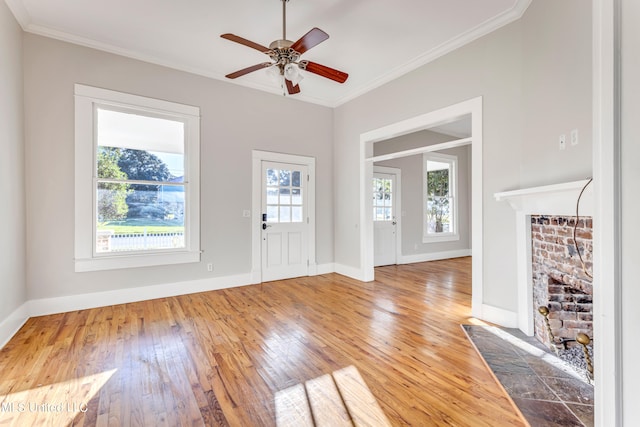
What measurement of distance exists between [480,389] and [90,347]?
10.2 ft

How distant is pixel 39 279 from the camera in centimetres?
329

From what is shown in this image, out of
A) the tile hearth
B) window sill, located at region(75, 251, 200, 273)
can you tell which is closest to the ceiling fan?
window sill, located at region(75, 251, 200, 273)

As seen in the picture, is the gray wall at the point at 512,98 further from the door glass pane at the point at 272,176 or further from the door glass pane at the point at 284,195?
the door glass pane at the point at 272,176

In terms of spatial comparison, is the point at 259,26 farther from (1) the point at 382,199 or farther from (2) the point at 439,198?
(2) the point at 439,198

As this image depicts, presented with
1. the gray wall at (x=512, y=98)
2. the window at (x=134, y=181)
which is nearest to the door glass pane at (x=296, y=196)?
the window at (x=134, y=181)

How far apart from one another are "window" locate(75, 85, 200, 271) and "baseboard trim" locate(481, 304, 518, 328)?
3.71 metres

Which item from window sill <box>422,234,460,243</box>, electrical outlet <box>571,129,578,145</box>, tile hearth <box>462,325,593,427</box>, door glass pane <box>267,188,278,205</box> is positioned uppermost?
electrical outlet <box>571,129,578,145</box>

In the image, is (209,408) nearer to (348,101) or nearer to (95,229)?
(95,229)

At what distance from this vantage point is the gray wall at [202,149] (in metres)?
3.28

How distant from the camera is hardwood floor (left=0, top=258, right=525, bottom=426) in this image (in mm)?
1745

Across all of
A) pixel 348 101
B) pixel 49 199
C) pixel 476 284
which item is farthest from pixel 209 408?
pixel 348 101

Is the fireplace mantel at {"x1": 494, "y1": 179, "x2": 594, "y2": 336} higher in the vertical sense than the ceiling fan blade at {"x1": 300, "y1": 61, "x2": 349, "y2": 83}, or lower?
lower

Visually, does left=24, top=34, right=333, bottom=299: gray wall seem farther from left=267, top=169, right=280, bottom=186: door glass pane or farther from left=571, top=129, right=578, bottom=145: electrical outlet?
left=571, top=129, right=578, bottom=145: electrical outlet

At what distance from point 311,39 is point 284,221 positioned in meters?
3.07
